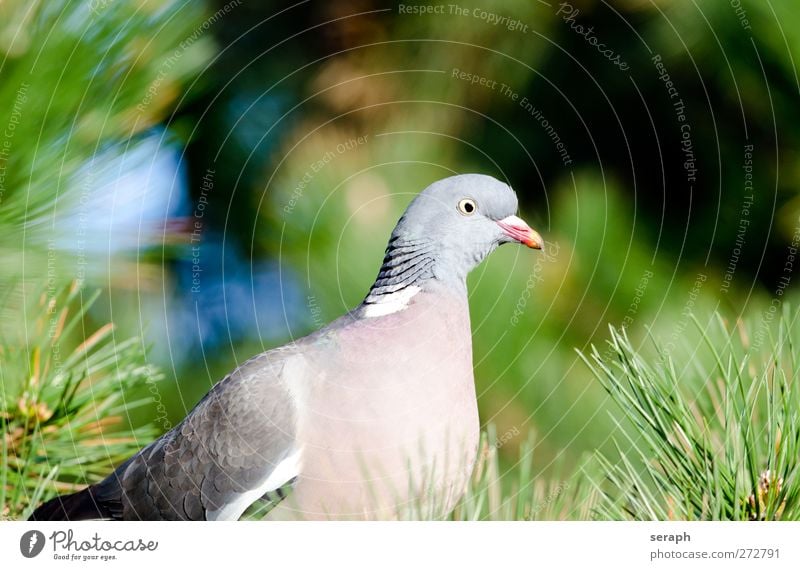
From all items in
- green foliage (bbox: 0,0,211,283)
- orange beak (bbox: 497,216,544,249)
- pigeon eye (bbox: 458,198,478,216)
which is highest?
green foliage (bbox: 0,0,211,283)

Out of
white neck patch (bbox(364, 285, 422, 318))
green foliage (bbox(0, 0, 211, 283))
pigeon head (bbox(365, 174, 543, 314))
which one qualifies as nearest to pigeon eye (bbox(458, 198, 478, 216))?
pigeon head (bbox(365, 174, 543, 314))

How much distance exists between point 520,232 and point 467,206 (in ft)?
0.33

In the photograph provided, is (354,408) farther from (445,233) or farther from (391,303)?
(445,233)

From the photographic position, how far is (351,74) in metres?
1.97

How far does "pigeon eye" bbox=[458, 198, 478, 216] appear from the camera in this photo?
4.93ft

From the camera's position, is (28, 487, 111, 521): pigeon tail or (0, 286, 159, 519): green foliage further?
(28, 487, 111, 521): pigeon tail

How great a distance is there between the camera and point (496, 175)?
1871 millimetres

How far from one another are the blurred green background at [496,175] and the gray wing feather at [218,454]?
0.17 meters

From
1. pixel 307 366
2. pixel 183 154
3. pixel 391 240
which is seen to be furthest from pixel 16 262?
pixel 183 154

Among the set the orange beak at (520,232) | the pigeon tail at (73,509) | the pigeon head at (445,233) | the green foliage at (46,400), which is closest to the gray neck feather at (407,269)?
the pigeon head at (445,233)

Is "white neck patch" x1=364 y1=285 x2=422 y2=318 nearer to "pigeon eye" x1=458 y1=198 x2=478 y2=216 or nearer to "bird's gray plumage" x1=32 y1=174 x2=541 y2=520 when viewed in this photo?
"bird's gray plumage" x1=32 y1=174 x2=541 y2=520

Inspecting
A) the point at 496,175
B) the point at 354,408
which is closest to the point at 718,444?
the point at 354,408

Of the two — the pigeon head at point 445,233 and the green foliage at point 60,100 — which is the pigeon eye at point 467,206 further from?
the green foliage at point 60,100
